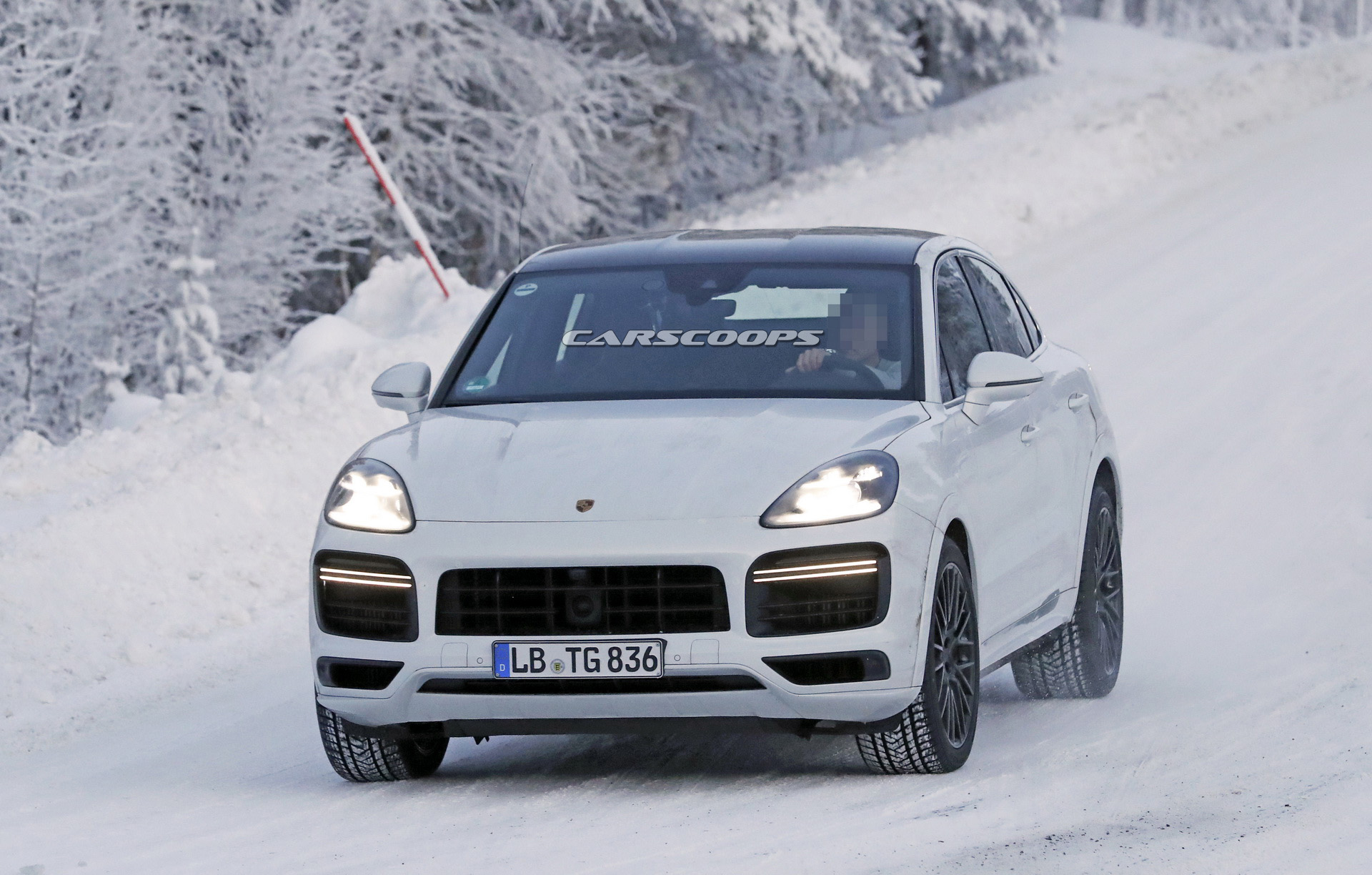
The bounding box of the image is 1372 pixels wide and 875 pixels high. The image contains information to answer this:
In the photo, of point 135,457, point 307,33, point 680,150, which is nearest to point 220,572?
point 135,457

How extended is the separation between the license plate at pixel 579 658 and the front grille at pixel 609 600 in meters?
0.03

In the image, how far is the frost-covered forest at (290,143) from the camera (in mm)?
18844

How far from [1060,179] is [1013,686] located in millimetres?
15509

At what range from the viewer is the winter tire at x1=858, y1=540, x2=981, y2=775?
5914 millimetres

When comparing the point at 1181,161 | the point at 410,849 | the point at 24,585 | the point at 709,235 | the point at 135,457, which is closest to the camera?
the point at 410,849

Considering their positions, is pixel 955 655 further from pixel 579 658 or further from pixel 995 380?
pixel 579 658

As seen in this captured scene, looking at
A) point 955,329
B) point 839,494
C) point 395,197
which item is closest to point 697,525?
point 839,494

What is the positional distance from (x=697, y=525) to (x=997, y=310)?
96.9 inches

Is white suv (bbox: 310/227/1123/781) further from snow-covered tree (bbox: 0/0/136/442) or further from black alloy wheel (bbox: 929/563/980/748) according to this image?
snow-covered tree (bbox: 0/0/136/442)

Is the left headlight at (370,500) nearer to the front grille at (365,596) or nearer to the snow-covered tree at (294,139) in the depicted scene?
the front grille at (365,596)

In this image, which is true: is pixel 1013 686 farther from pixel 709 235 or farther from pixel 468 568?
pixel 468 568

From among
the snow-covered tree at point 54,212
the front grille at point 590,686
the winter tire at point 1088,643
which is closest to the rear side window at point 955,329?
the winter tire at point 1088,643

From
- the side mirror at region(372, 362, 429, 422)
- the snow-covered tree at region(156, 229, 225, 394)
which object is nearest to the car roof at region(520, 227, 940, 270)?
the side mirror at region(372, 362, 429, 422)

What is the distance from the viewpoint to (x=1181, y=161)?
24828 mm
